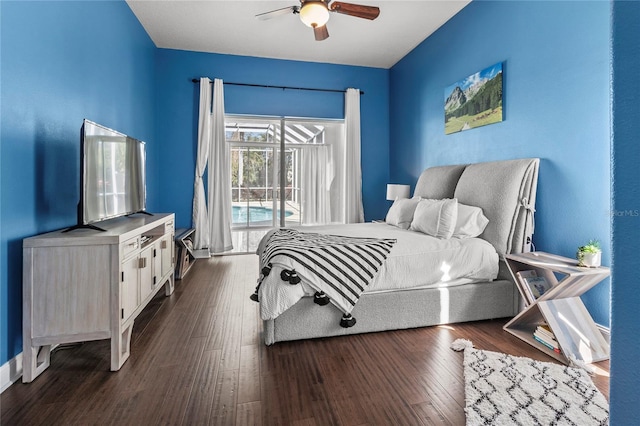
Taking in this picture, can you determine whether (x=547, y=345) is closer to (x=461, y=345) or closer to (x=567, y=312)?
(x=567, y=312)

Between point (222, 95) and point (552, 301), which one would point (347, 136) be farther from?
point (552, 301)

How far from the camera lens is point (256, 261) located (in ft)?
15.2

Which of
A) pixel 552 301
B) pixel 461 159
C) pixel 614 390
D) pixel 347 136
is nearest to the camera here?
pixel 614 390

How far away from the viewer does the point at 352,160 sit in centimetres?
530

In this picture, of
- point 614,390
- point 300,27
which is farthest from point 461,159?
point 614,390

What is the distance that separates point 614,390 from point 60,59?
10.4ft

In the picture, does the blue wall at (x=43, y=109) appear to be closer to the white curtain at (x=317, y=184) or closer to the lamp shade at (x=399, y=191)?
the white curtain at (x=317, y=184)

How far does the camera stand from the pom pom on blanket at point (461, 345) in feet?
6.95

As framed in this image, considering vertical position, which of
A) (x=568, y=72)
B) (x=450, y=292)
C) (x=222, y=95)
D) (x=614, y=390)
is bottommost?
(x=450, y=292)

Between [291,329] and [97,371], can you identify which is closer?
[97,371]

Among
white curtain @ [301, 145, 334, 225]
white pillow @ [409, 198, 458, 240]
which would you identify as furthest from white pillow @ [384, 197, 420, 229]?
white curtain @ [301, 145, 334, 225]

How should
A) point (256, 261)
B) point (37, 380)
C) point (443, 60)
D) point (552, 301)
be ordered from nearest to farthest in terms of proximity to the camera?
point (37, 380)
point (552, 301)
point (443, 60)
point (256, 261)

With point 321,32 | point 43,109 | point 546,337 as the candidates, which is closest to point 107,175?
point 43,109

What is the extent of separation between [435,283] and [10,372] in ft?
8.78
